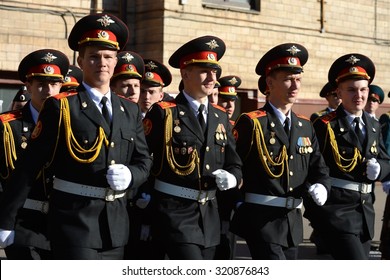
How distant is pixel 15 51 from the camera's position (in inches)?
593

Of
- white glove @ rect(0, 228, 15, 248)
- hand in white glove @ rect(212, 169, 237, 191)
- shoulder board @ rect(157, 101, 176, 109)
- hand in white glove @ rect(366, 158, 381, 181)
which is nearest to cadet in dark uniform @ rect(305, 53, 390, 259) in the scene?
hand in white glove @ rect(366, 158, 381, 181)

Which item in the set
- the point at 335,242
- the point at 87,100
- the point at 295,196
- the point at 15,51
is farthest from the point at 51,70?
the point at 15,51

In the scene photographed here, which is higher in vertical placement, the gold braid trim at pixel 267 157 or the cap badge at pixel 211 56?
the cap badge at pixel 211 56

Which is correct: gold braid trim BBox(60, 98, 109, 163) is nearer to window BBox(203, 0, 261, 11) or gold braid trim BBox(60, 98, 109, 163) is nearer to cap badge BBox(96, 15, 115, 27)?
cap badge BBox(96, 15, 115, 27)

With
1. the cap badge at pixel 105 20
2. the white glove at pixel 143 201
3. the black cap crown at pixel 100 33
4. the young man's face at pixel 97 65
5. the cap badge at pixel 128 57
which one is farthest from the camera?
the cap badge at pixel 128 57

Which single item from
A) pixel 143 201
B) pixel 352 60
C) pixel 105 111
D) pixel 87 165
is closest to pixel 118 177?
pixel 87 165

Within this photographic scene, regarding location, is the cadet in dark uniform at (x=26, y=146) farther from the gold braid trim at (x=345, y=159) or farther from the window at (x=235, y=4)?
the window at (x=235, y=4)

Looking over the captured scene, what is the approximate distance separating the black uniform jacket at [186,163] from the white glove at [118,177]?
2.89ft

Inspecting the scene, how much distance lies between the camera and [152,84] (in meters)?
8.70

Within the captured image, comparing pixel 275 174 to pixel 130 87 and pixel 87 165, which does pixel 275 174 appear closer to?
pixel 87 165

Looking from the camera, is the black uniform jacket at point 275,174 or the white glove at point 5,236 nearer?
the white glove at point 5,236

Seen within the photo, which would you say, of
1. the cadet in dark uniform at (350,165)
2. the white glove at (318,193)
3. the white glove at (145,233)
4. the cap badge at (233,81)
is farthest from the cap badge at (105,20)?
the cap badge at (233,81)

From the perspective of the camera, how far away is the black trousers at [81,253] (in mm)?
5336

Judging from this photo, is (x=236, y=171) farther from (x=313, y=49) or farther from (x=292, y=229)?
(x=313, y=49)
